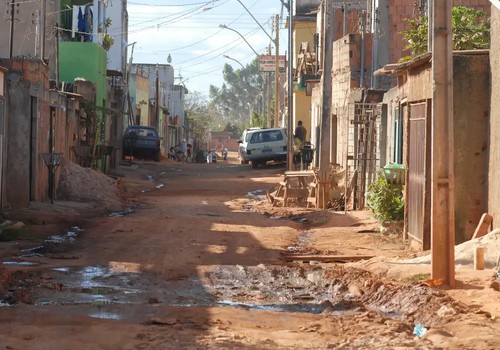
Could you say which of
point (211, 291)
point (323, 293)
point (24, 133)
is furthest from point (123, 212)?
point (323, 293)

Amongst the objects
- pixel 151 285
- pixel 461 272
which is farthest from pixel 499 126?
pixel 151 285

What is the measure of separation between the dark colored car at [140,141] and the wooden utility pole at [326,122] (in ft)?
85.6

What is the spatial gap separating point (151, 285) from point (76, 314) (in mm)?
2656

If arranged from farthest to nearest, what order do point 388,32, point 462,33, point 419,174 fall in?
point 388,32, point 462,33, point 419,174

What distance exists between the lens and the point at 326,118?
2820cm

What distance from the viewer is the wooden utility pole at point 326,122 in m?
27.3

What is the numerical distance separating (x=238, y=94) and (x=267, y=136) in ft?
386

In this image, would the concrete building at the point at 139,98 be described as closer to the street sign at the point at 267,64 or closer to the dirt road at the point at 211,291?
the street sign at the point at 267,64

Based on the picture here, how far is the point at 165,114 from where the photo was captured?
87.4 m

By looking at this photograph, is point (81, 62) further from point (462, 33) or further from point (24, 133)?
point (462, 33)

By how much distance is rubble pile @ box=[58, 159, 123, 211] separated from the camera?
28.2 m

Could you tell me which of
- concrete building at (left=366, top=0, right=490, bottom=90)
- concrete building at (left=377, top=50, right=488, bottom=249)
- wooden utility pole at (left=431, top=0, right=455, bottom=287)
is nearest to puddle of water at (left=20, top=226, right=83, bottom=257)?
concrete building at (left=377, top=50, right=488, bottom=249)

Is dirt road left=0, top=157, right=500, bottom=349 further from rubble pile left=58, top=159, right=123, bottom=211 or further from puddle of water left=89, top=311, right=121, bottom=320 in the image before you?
rubble pile left=58, top=159, right=123, bottom=211

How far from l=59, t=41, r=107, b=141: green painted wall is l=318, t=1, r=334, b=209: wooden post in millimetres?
17302
